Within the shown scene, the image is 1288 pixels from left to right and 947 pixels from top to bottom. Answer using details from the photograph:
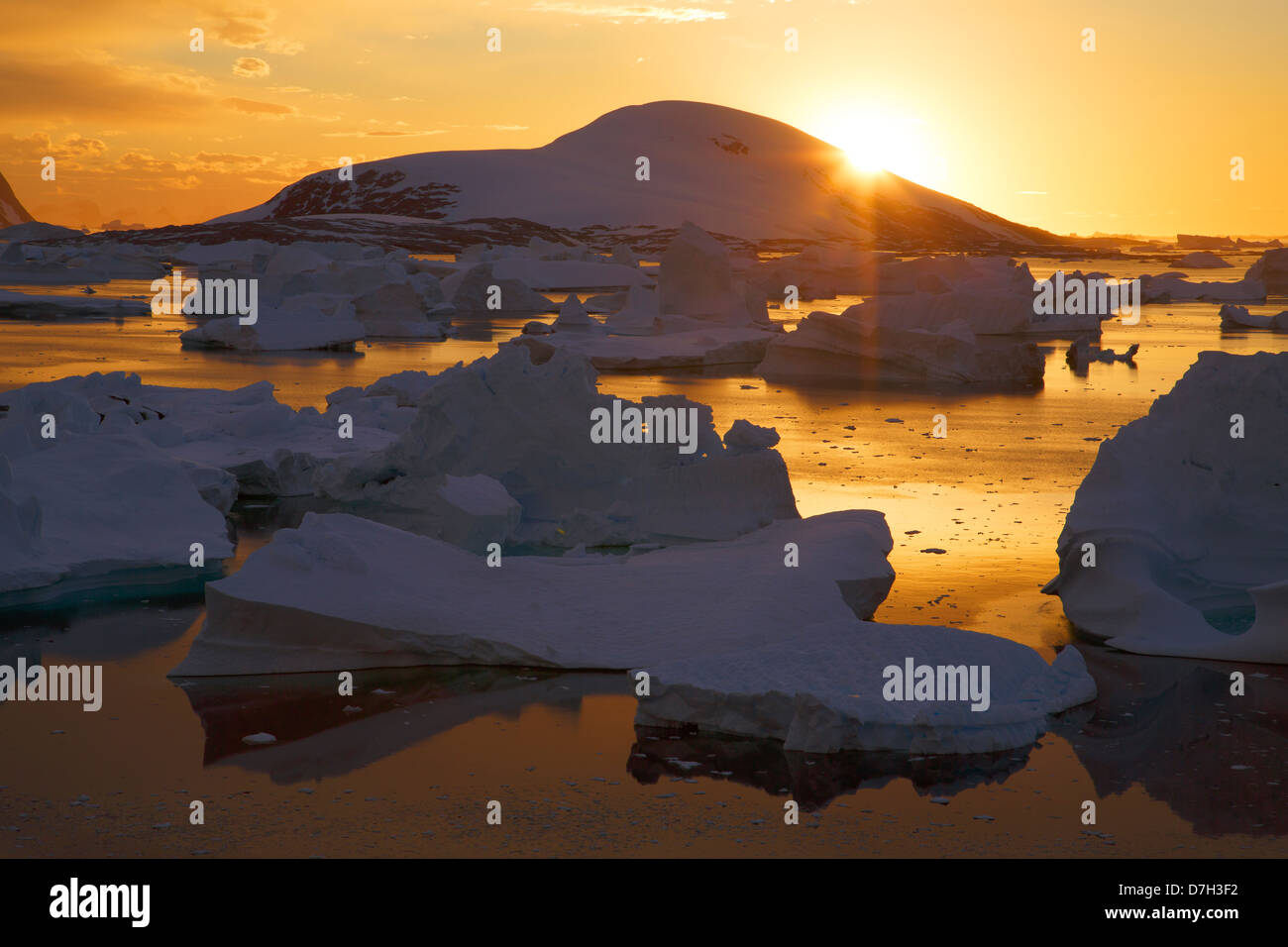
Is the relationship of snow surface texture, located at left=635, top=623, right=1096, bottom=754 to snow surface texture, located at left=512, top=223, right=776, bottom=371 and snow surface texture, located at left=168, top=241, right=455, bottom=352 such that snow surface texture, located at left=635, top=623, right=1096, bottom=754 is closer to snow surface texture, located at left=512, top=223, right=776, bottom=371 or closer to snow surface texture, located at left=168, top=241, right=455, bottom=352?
Answer: snow surface texture, located at left=512, top=223, right=776, bottom=371

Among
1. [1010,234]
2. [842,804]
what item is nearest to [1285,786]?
[842,804]

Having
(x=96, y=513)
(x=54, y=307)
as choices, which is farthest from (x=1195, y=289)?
(x=96, y=513)

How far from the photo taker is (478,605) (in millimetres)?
5785

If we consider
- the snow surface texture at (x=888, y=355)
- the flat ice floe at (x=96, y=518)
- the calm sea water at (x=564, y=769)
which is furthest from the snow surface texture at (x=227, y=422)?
the snow surface texture at (x=888, y=355)

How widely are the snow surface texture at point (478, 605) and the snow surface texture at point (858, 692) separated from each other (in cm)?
42

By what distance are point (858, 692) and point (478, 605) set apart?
6.02 feet

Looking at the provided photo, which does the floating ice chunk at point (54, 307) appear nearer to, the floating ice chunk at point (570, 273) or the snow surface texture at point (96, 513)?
the floating ice chunk at point (570, 273)

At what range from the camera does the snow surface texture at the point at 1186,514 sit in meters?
6.12

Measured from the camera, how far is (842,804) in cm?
417

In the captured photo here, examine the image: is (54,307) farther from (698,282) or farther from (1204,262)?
(1204,262)

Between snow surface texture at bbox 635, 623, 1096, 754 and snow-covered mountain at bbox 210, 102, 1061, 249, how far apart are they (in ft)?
267

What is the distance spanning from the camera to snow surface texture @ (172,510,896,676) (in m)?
5.46

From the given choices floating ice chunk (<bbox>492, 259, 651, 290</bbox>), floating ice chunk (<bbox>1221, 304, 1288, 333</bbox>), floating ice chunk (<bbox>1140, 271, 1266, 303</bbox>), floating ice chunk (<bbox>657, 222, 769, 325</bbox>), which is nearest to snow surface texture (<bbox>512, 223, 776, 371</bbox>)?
floating ice chunk (<bbox>657, 222, 769, 325</bbox>)

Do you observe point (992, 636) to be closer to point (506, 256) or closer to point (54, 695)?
point (54, 695)
